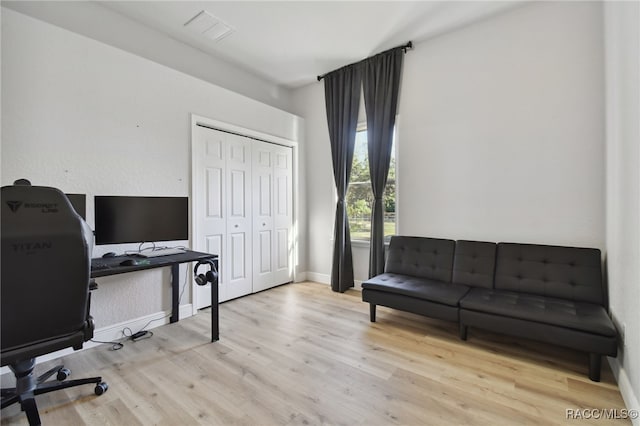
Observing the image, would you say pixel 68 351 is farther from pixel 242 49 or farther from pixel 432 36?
pixel 432 36

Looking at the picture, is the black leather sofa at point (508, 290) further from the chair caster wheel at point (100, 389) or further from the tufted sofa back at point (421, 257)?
the chair caster wheel at point (100, 389)

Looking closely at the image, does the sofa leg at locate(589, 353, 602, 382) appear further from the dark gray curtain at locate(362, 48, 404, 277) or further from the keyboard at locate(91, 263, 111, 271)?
the keyboard at locate(91, 263, 111, 271)

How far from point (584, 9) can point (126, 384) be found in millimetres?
4743

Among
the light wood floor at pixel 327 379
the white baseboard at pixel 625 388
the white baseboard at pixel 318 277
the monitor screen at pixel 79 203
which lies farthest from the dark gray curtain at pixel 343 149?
the monitor screen at pixel 79 203

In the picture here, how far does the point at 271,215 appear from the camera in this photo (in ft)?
13.8

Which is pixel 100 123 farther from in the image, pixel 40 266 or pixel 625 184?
pixel 625 184

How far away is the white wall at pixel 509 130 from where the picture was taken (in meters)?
2.61

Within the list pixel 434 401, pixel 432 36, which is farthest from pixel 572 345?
pixel 432 36

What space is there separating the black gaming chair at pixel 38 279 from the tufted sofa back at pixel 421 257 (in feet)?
9.12

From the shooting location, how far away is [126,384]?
1936mm

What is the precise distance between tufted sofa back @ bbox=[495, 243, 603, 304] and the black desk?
2.63 m

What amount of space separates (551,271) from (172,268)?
3.61m
